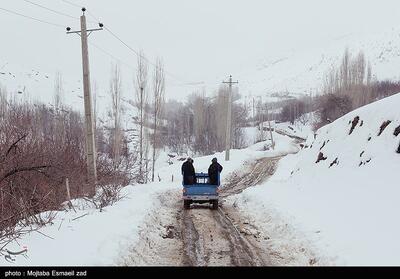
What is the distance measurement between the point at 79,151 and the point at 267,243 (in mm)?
10460

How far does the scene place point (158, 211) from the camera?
1488 centimetres

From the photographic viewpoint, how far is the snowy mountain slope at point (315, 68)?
402ft

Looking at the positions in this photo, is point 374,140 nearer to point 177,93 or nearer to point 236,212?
point 236,212

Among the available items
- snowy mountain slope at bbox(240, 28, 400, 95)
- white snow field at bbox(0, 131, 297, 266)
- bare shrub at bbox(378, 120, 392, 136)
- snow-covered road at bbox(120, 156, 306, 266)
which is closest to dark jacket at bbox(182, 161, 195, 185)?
snow-covered road at bbox(120, 156, 306, 266)

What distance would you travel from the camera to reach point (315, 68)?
531ft

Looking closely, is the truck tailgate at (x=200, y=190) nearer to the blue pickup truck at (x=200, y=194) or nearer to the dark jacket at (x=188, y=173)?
the blue pickup truck at (x=200, y=194)

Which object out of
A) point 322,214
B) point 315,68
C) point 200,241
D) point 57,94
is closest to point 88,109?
point 200,241

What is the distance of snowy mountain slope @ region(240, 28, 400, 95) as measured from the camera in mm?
122562

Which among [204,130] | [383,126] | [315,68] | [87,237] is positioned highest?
[315,68]

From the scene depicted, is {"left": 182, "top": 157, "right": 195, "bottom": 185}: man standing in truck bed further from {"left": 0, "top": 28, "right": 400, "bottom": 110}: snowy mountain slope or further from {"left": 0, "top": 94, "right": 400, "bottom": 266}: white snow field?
{"left": 0, "top": 28, "right": 400, "bottom": 110}: snowy mountain slope

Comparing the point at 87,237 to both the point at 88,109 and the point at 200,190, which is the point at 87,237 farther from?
the point at 88,109

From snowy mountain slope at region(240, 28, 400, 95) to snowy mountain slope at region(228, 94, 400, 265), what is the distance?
90040 mm

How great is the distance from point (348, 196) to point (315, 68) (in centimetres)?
15625

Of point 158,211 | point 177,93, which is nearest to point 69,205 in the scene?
point 158,211
